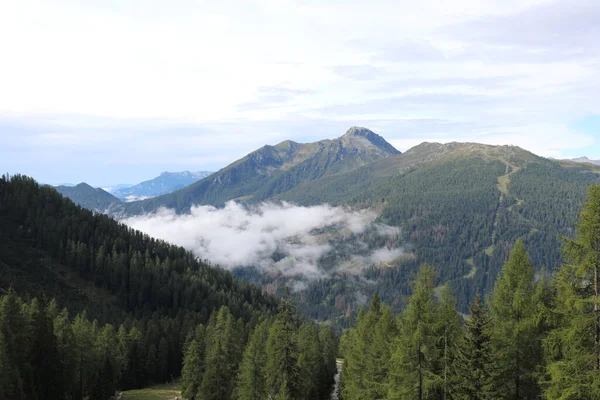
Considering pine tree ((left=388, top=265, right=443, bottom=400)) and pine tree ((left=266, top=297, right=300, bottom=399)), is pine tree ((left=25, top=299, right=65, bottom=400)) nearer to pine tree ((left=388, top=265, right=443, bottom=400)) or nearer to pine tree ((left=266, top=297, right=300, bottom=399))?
pine tree ((left=266, top=297, right=300, bottom=399))

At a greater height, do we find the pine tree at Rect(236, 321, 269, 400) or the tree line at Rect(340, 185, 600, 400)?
the tree line at Rect(340, 185, 600, 400)

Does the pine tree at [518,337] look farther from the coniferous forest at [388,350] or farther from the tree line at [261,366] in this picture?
the tree line at [261,366]

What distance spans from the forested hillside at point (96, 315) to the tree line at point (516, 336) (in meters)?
18.6

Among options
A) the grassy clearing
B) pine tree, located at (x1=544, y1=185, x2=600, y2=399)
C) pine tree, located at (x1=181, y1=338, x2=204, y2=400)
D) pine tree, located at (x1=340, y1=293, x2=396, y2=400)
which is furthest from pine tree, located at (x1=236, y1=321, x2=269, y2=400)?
pine tree, located at (x1=544, y1=185, x2=600, y2=399)

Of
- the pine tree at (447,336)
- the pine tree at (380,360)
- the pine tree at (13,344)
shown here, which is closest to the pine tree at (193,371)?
the pine tree at (13,344)

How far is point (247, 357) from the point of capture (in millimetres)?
58062

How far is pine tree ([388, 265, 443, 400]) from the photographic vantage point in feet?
106

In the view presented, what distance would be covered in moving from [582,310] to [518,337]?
24.0 ft

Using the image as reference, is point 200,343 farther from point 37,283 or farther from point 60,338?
point 37,283

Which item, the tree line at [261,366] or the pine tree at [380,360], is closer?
the pine tree at [380,360]

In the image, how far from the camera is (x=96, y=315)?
440ft

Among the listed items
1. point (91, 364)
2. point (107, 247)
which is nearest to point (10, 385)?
point (91, 364)

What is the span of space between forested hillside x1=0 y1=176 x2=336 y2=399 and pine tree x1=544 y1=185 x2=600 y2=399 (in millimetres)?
29510

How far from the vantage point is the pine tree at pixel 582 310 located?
22.8m
